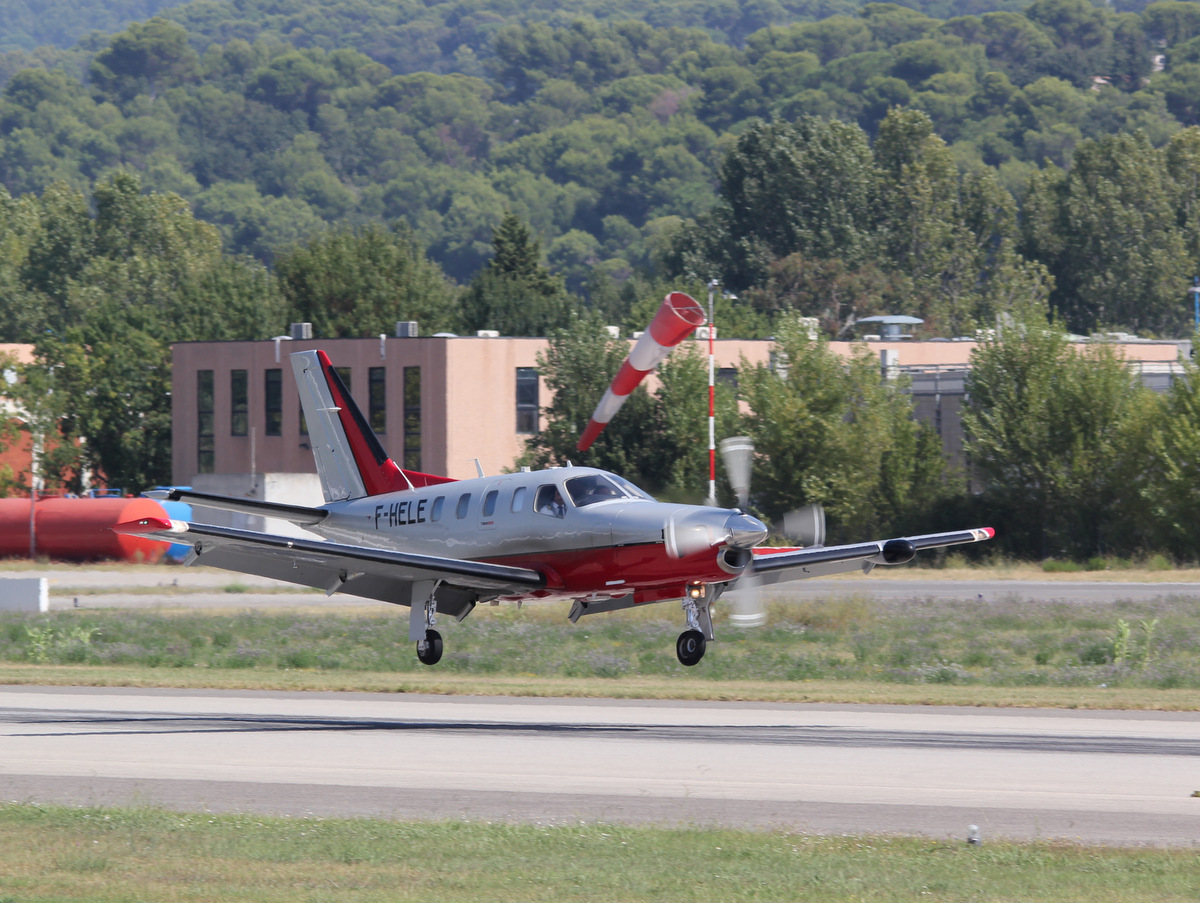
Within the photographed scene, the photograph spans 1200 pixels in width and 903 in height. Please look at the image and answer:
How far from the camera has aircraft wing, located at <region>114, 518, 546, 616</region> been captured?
75.1 feet

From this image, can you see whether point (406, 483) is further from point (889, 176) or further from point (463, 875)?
point (889, 176)

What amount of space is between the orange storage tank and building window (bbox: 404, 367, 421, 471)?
1053 centimetres

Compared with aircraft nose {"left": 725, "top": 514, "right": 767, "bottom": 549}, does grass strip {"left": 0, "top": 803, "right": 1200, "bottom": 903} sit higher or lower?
lower

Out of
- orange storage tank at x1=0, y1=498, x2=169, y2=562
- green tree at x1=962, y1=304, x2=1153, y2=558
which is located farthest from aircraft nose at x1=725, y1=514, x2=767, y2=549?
orange storage tank at x1=0, y1=498, x2=169, y2=562

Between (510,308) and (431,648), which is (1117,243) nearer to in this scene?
(510,308)

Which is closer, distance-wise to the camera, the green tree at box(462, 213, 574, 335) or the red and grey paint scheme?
A: the red and grey paint scheme

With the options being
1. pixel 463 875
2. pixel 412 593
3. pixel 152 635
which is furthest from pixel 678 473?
pixel 463 875

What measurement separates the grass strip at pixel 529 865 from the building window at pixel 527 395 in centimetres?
5076

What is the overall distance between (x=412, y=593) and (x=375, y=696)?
4.93 meters

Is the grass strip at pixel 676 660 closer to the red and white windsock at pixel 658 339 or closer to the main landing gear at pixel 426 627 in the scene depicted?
the main landing gear at pixel 426 627

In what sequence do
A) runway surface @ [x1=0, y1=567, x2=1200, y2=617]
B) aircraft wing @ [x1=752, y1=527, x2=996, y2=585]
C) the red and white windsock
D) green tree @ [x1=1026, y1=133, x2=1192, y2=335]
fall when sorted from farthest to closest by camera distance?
1. green tree @ [x1=1026, y1=133, x2=1192, y2=335]
2. runway surface @ [x1=0, y1=567, x2=1200, y2=617]
3. the red and white windsock
4. aircraft wing @ [x1=752, y1=527, x2=996, y2=585]

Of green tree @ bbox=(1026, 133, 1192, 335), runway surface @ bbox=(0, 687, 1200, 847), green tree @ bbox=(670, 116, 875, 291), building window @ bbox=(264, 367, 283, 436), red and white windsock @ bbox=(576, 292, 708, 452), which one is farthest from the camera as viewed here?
Answer: green tree @ bbox=(670, 116, 875, 291)

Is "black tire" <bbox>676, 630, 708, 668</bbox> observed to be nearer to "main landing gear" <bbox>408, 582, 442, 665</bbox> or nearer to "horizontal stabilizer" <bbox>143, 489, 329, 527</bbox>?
"main landing gear" <bbox>408, 582, 442, 665</bbox>

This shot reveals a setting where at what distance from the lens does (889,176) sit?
456ft
